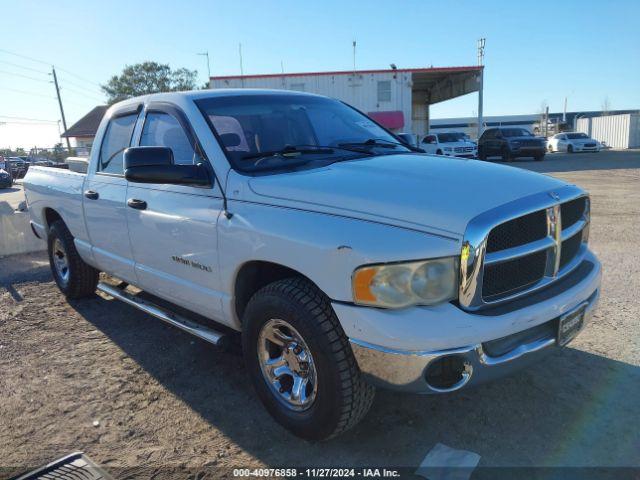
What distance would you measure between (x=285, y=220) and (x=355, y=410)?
38.6 inches

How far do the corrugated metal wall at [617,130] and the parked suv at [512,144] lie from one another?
21804 mm

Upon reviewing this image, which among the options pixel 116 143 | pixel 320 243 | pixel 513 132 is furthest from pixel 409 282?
pixel 513 132

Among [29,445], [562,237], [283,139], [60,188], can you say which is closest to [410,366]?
[562,237]

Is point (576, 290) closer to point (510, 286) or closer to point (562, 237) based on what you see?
point (562, 237)

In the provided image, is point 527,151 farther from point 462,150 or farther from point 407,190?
point 407,190

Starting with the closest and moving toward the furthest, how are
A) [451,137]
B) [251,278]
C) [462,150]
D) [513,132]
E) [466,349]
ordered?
[466,349]
[251,278]
[462,150]
[451,137]
[513,132]

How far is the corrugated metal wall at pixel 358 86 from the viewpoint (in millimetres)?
29062

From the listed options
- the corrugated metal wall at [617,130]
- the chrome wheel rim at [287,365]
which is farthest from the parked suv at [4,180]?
the corrugated metal wall at [617,130]

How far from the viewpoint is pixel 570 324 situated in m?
2.58

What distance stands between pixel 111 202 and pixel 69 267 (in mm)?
1520

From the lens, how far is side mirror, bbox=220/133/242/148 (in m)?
3.12

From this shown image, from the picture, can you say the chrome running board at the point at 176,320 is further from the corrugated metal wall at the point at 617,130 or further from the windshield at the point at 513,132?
the corrugated metal wall at the point at 617,130

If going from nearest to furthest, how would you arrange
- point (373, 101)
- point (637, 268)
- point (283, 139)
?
1. point (283, 139)
2. point (637, 268)
3. point (373, 101)

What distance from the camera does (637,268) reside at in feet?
18.0
